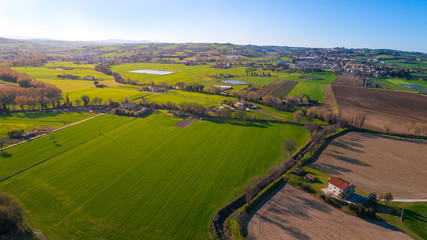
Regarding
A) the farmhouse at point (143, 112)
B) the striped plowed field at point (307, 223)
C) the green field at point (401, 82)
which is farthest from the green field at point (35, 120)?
the green field at point (401, 82)

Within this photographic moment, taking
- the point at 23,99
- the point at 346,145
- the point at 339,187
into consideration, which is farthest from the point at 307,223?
the point at 23,99

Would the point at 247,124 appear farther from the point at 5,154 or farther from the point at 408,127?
the point at 5,154

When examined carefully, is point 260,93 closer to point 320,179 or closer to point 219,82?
point 219,82

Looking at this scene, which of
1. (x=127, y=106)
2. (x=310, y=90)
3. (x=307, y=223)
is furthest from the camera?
(x=310, y=90)

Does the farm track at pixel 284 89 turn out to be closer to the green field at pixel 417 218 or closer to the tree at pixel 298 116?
the tree at pixel 298 116

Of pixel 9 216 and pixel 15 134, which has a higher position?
pixel 15 134

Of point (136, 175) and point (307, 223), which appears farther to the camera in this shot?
point (136, 175)
